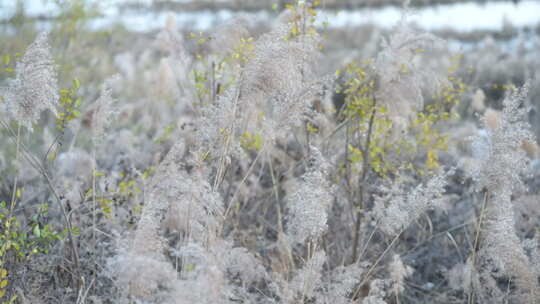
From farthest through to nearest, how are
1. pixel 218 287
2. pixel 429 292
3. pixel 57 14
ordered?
pixel 57 14, pixel 429 292, pixel 218 287

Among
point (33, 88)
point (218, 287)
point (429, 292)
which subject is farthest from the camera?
point (429, 292)

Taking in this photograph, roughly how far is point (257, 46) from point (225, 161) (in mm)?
667

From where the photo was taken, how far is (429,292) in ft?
13.0

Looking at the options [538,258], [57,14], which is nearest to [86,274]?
[538,258]

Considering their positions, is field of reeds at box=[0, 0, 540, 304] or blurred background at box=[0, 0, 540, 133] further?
blurred background at box=[0, 0, 540, 133]

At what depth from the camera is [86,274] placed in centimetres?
313

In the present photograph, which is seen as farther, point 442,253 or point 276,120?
point 442,253

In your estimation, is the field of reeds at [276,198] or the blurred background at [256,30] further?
the blurred background at [256,30]

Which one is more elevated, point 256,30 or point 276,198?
point 256,30

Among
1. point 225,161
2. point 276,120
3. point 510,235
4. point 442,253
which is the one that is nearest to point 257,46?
point 276,120

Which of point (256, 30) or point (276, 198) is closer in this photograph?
point (276, 198)

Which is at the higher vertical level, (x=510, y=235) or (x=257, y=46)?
(x=257, y=46)

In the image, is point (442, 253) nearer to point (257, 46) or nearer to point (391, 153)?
point (391, 153)

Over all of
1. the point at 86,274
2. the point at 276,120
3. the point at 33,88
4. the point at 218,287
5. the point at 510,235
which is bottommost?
the point at 86,274
